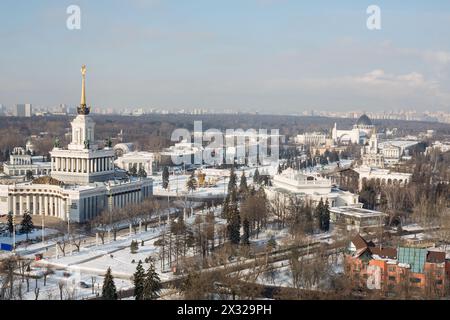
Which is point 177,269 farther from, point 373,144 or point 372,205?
point 373,144

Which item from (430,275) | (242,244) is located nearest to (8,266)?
(242,244)

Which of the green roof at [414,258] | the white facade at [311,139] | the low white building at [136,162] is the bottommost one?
the green roof at [414,258]

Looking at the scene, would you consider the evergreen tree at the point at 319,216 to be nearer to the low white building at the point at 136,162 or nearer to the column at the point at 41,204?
the column at the point at 41,204

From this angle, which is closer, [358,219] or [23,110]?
[358,219]

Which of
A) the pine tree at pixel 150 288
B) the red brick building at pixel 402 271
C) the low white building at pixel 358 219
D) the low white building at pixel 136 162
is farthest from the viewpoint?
the low white building at pixel 136 162

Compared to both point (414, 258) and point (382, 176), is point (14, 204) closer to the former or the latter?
point (414, 258)

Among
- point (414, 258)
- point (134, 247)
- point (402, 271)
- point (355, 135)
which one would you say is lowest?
point (134, 247)

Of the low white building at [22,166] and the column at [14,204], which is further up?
the low white building at [22,166]

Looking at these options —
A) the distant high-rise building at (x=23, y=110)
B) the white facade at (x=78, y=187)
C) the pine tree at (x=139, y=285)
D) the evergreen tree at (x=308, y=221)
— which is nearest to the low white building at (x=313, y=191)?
the evergreen tree at (x=308, y=221)

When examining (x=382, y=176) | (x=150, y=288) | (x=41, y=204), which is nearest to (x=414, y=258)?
(x=150, y=288)

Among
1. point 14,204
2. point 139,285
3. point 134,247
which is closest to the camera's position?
point 139,285

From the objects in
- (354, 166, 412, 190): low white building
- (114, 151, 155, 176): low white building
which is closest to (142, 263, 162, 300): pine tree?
(354, 166, 412, 190): low white building

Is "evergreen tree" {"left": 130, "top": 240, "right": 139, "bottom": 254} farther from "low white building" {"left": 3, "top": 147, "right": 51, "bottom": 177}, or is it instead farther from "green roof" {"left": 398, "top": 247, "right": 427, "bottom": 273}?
"low white building" {"left": 3, "top": 147, "right": 51, "bottom": 177}
